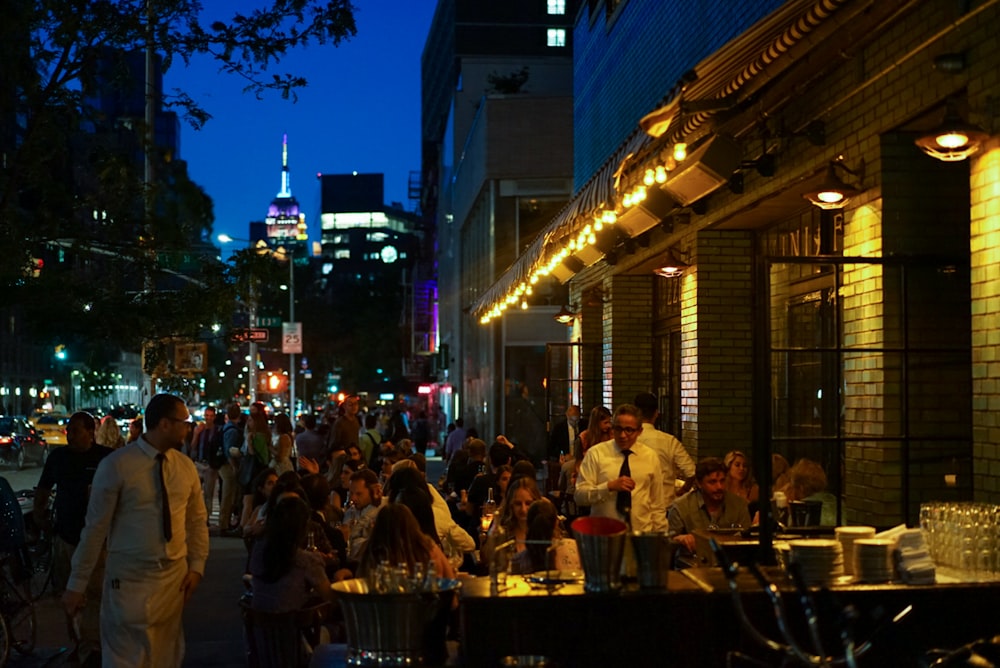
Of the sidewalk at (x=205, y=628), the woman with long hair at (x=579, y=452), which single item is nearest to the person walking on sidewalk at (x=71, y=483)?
the sidewalk at (x=205, y=628)

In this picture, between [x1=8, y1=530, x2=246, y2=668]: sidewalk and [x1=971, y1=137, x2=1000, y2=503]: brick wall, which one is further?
[x1=8, y1=530, x2=246, y2=668]: sidewalk

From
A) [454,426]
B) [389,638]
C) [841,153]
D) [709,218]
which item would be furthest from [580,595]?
[454,426]

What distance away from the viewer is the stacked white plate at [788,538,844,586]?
5.85 meters

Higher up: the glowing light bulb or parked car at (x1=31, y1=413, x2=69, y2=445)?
the glowing light bulb

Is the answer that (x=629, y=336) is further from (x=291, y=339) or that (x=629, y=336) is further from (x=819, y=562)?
(x=291, y=339)

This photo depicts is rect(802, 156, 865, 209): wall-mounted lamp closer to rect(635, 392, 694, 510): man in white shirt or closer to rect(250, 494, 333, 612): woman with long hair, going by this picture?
rect(635, 392, 694, 510): man in white shirt

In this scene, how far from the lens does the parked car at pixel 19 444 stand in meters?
36.0

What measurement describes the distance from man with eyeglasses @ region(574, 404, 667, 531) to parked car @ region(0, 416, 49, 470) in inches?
1155

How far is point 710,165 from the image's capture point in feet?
33.4

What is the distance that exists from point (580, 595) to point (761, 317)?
198 centimetres

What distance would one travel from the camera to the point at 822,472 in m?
9.62

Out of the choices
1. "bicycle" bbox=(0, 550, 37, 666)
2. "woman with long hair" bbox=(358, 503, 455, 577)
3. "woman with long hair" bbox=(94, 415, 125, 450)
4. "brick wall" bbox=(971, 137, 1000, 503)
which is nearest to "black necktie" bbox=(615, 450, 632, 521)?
"woman with long hair" bbox=(358, 503, 455, 577)

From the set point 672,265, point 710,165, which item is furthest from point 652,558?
point 672,265

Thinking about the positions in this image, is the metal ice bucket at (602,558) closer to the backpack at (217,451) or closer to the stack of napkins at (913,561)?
the stack of napkins at (913,561)
